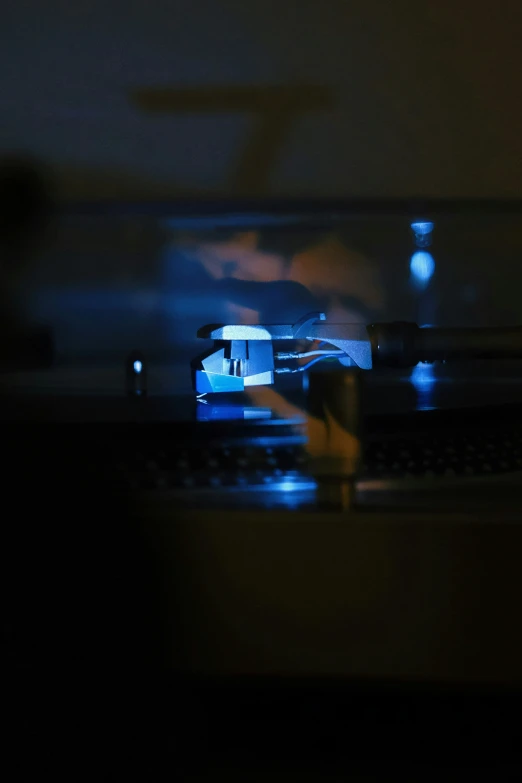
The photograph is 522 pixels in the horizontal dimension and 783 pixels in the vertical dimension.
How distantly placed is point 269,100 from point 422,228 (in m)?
0.40

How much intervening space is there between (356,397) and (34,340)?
643 millimetres

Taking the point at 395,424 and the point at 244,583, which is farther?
the point at 395,424

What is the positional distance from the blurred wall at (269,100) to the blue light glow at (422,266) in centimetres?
34

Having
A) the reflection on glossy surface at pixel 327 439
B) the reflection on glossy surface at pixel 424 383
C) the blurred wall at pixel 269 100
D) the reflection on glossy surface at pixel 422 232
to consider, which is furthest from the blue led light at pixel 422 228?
the reflection on glossy surface at pixel 327 439

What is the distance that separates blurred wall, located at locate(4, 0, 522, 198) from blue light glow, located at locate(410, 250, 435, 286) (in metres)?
0.34

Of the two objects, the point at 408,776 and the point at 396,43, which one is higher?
the point at 396,43

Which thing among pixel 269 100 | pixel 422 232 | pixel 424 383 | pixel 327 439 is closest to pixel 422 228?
pixel 422 232

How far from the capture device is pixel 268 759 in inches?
22.3

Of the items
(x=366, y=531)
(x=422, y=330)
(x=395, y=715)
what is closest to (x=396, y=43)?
(x=422, y=330)

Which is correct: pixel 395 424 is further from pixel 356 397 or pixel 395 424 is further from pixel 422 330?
pixel 422 330

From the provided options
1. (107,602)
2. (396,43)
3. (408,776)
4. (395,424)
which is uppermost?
(396,43)

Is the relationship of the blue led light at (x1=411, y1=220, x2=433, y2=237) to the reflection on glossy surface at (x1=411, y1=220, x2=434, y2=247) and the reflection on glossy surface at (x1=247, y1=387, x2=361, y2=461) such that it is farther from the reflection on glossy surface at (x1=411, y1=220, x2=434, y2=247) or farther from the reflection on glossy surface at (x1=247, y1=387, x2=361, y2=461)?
the reflection on glossy surface at (x1=247, y1=387, x2=361, y2=461)

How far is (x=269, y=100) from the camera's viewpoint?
804 mm

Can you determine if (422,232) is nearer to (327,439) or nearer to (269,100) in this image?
(269,100)
